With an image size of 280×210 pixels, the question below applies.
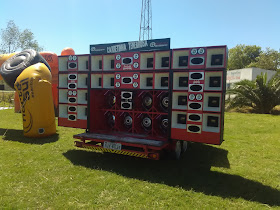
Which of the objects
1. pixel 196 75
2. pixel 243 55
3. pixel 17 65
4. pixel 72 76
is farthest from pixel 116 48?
pixel 243 55

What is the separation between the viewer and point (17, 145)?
24.2ft

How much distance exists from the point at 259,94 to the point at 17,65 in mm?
16724

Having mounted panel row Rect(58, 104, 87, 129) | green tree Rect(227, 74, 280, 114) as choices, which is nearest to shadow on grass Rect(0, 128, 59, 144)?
mounted panel row Rect(58, 104, 87, 129)

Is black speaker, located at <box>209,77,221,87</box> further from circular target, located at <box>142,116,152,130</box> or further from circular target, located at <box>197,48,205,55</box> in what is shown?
circular target, located at <box>142,116,152,130</box>

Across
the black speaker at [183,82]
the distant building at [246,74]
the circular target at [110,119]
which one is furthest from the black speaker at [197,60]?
the distant building at [246,74]

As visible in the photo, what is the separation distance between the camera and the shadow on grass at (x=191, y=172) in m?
4.30

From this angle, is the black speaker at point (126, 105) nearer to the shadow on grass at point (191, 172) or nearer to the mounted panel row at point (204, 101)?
the shadow on grass at point (191, 172)

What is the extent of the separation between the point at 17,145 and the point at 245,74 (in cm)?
3048

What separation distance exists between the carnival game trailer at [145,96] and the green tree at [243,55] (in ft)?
198

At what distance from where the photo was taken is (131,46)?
612 cm

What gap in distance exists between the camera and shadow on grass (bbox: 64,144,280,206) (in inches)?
169

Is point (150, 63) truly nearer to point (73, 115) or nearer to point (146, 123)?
point (146, 123)

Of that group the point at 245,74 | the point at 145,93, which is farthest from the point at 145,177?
the point at 245,74

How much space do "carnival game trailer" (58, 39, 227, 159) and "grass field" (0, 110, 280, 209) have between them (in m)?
0.54
